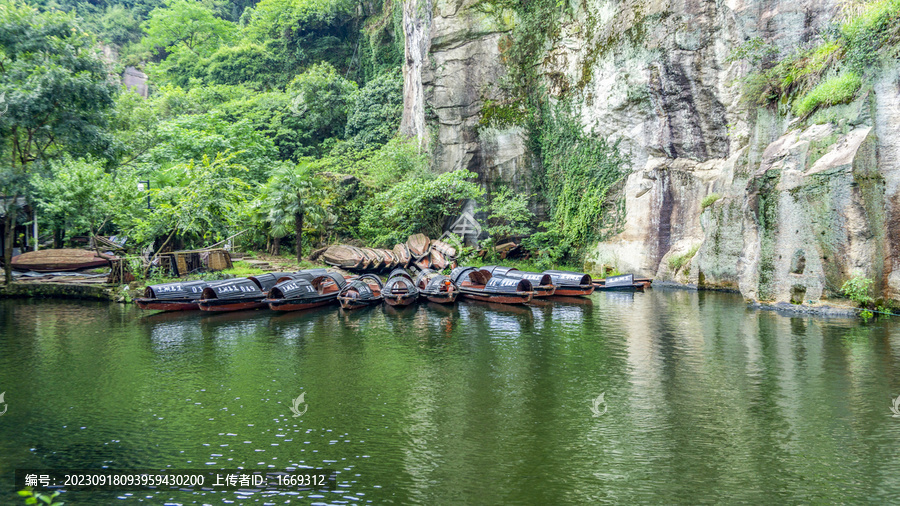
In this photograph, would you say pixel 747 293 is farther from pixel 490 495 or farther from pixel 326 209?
pixel 326 209

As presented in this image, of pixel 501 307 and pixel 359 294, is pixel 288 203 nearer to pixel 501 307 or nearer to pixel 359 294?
pixel 359 294

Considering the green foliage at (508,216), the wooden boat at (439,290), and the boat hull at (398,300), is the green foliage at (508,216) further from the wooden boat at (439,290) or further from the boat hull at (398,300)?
the boat hull at (398,300)

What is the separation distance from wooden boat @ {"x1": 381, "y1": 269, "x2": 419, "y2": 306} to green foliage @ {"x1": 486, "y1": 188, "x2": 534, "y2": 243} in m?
10.8

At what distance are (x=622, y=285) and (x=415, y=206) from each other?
12.4 m

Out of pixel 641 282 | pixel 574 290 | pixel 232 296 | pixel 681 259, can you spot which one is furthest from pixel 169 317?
pixel 681 259

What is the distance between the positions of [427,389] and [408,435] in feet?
8.21

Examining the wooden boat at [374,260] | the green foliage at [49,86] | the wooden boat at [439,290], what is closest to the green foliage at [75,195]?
the green foliage at [49,86]

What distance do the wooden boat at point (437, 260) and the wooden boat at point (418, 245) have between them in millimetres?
481

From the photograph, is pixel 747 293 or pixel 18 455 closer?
pixel 18 455

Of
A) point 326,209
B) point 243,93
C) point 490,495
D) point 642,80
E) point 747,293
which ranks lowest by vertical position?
point 490,495

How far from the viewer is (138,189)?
92.0 ft

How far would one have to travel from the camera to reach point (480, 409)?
34.1 ft

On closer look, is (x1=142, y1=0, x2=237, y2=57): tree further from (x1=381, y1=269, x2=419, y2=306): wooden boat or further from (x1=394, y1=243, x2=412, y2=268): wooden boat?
(x1=381, y1=269, x2=419, y2=306): wooden boat

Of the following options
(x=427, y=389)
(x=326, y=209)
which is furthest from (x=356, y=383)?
(x=326, y=209)
